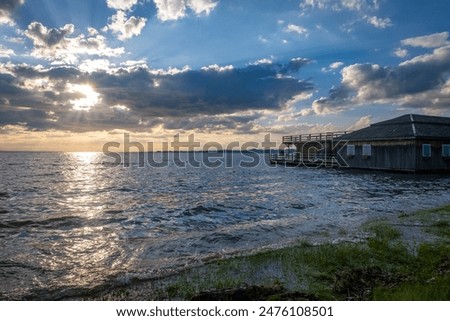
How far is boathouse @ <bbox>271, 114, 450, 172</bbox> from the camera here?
37562 millimetres

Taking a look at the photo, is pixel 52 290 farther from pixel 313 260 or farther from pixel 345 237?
pixel 345 237

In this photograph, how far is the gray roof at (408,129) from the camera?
38031 mm

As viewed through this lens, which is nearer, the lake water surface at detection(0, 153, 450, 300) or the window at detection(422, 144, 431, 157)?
the lake water surface at detection(0, 153, 450, 300)

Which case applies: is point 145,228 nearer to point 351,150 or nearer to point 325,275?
point 325,275

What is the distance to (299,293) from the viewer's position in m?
6.14

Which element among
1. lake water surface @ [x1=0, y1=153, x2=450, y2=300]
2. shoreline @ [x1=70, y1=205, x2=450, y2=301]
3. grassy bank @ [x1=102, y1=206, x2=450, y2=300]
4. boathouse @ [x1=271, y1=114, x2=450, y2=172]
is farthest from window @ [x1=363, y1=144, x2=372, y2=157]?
shoreline @ [x1=70, y1=205, x2=450, y2=301]

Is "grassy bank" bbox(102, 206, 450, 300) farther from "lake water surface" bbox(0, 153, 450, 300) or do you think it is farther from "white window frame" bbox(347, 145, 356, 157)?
"white window frame" bbox(347, 145, 356, 157)

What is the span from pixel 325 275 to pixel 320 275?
109 mm

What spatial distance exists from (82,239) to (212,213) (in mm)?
6999

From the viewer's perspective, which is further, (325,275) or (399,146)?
(399,146)

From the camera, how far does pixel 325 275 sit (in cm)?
711

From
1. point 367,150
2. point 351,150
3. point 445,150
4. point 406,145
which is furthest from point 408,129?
point 351,150

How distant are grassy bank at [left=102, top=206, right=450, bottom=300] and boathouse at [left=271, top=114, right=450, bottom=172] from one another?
3163cm

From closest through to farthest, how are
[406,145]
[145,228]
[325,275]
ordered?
1. [325,275]
2. [145,228]
3. [406,145]
